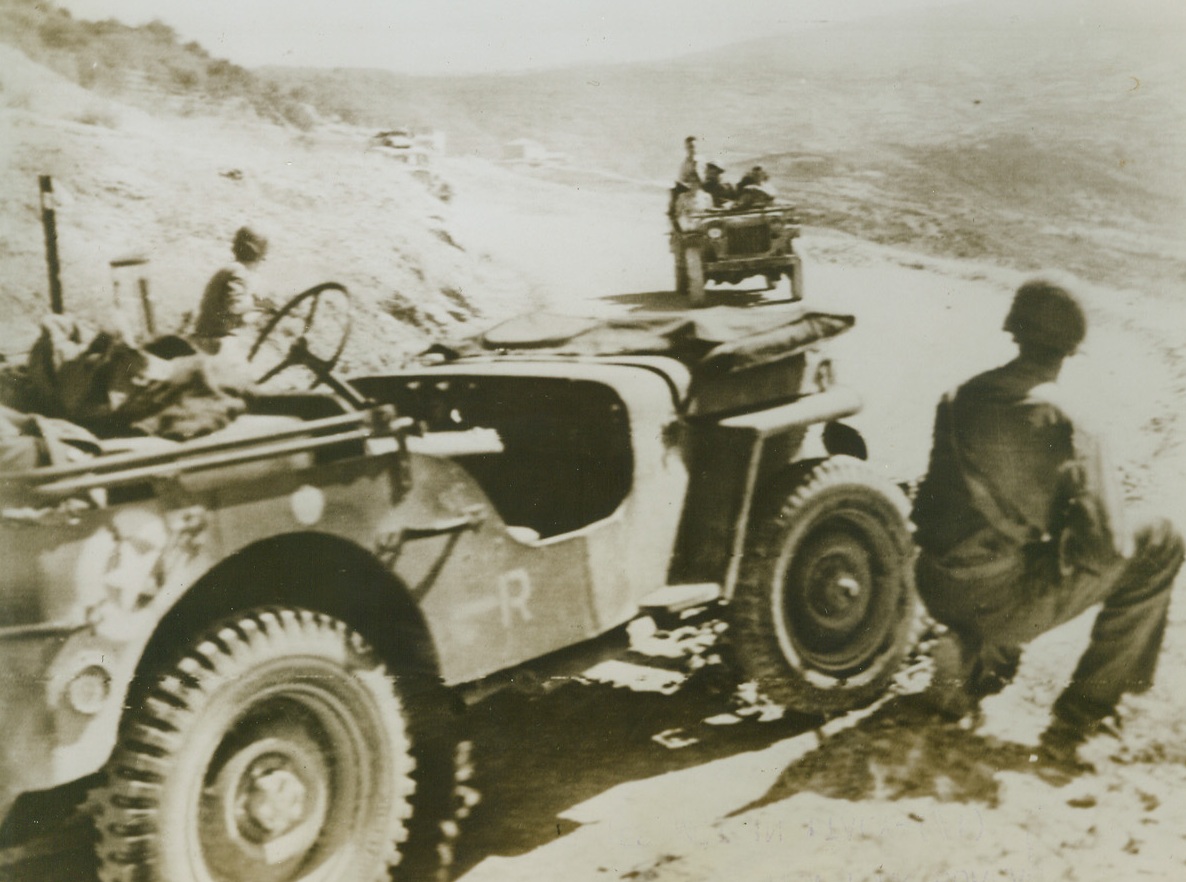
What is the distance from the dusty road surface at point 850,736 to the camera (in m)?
3.38

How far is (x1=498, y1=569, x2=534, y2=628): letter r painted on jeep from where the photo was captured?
114 inches

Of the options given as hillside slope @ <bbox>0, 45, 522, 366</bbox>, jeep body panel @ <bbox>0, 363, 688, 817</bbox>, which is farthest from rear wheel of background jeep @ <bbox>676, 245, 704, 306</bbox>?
hillside slope @ <bbox>0, 45, 522, 366</bbox>

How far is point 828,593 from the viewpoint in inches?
144

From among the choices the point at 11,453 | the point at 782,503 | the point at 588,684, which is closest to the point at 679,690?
the point at 588,684

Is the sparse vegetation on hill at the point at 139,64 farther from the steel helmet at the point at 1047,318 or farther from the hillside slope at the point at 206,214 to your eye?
the steel helmet at the point at 1047,318

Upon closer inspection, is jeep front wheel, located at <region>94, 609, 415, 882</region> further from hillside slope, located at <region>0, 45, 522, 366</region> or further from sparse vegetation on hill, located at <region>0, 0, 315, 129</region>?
sparse vegetation on hill, located at <region>0, 0, 315, 129</region>

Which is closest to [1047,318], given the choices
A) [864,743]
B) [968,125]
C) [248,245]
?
[968,125]

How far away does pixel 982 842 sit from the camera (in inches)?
146

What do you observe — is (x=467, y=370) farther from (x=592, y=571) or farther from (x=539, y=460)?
(x=592, y=571)

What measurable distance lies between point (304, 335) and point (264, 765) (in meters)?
1.15

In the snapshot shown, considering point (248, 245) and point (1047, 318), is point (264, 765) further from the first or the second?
point (1047, 318)

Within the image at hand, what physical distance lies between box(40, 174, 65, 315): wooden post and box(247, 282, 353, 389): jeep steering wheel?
485mm

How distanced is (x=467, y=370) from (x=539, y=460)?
0.35m

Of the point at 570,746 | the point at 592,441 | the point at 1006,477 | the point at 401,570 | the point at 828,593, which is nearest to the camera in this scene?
the point at 401,570
